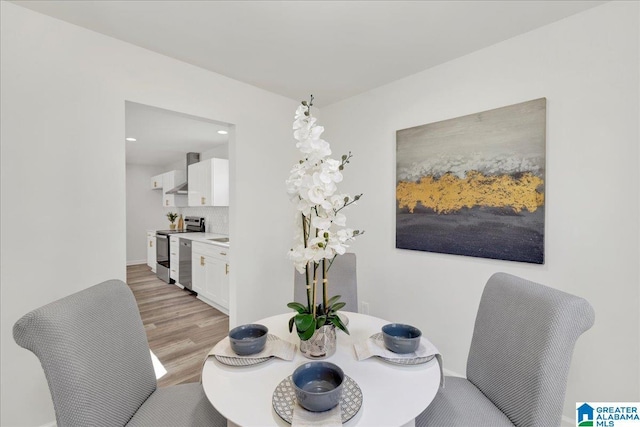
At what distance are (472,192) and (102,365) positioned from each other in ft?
7.35

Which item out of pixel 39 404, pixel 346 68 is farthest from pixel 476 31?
pixel 39 404

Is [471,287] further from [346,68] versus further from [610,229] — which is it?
[346,68]

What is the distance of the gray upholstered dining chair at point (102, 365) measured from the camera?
83 cm

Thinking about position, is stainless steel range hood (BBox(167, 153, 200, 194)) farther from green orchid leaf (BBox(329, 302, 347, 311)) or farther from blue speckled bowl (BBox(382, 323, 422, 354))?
blue speckled bowl (BBox(382, 323, 422, 354))

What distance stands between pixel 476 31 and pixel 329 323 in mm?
1997

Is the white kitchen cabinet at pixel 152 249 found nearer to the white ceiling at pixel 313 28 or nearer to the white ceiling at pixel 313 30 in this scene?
the white ceiling at pixel 313 30

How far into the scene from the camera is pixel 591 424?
1428 mm

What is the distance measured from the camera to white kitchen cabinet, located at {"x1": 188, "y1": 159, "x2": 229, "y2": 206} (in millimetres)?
4410

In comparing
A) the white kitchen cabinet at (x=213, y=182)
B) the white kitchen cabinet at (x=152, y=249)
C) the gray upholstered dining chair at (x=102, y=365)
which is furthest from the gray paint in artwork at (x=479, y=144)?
the white kitchen cabinet at (x=152, y=249)

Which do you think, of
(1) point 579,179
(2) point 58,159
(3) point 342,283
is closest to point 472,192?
(1) point 579,179

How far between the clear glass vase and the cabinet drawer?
2.64m

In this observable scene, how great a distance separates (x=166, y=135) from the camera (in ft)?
13.6

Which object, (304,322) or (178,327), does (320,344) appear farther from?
(178,327)

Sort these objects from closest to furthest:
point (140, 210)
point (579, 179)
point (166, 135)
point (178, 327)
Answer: point (579, 179) → point (178, 327) → point (166, 135) → point (140, 210)
